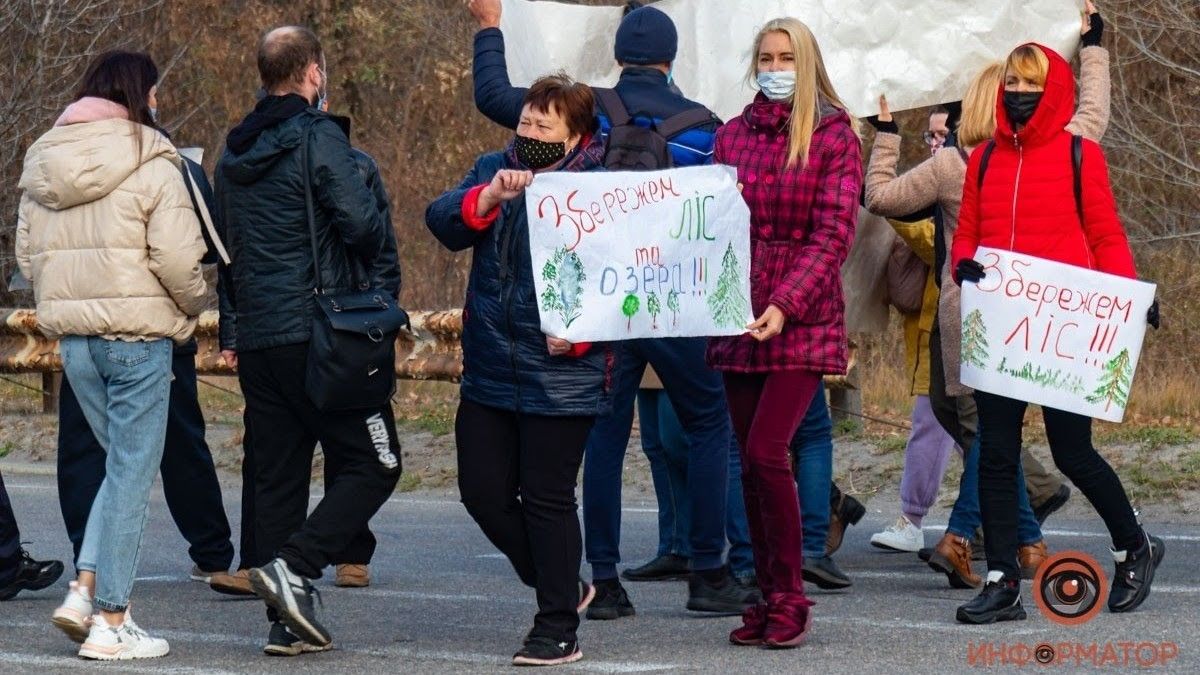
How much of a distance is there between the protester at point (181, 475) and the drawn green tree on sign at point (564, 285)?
7.32 feet

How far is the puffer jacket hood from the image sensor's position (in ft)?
22.6

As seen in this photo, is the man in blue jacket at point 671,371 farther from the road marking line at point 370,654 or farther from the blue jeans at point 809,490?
the road marking line at point 370,654

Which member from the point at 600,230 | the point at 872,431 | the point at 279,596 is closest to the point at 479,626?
the point at 279,596

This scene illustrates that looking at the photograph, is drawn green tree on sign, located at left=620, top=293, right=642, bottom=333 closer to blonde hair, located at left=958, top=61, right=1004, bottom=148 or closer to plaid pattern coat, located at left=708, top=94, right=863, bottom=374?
plaid pattern coat, located at left=708, top=94, right=863, bottom=374

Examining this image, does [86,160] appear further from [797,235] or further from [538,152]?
[797,235]

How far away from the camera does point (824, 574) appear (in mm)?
8148

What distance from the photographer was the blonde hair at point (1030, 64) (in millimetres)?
7238

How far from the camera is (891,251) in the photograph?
918 centimetres

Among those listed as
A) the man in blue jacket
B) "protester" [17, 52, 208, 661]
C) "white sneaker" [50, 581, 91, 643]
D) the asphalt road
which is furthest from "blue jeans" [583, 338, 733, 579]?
"white sneaker" [50, 581, 91, 643]

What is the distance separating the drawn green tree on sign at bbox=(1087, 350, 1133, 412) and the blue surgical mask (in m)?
1.52

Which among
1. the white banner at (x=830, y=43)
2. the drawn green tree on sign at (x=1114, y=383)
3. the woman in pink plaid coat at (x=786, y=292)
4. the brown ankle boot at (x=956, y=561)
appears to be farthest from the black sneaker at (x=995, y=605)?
the white banner at (x=830, y=43)

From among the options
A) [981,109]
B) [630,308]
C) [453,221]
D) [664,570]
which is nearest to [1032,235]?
[981,109]

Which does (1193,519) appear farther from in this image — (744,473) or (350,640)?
(350,640)

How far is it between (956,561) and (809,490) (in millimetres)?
648
